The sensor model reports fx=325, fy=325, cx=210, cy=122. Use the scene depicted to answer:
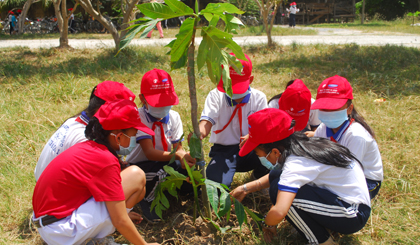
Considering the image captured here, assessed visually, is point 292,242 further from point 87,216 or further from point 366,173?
point 87,216

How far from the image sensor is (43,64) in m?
6.29

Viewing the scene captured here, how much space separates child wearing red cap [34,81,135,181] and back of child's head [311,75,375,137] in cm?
140

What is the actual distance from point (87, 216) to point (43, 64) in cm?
549

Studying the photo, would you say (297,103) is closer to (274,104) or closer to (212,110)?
(274,104)

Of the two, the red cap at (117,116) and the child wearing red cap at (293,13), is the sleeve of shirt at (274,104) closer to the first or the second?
the red cap at (117,116)

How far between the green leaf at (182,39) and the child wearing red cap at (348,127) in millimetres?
1045

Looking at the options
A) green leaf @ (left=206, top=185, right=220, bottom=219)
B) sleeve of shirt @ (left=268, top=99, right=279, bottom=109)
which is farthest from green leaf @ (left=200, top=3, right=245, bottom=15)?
sleeve of shirt @ (left=268, top=99, right=279, bottom=109)

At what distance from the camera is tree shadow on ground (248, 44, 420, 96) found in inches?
204

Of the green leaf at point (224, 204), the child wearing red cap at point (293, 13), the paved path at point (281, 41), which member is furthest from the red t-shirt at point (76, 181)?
the child wearing red cap at point (293, 13)

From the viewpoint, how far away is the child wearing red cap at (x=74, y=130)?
218 centimetres

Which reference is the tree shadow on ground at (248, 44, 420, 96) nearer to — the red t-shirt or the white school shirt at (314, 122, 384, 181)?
the white school shirt at (314, 122, 384, 181)

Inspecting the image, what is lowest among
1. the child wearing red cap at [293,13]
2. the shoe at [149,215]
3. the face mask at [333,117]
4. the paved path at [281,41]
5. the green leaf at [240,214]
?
the shoe at [149,215]

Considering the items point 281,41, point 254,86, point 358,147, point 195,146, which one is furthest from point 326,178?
point 281,41

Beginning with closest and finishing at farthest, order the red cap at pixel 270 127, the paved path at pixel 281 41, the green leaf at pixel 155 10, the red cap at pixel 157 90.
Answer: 1. the green leaf at pixel 155 10
2. the red cap at pixel 270 127
3. the red cap at pixel 157 90
4. the paved path at pixel 281 41
